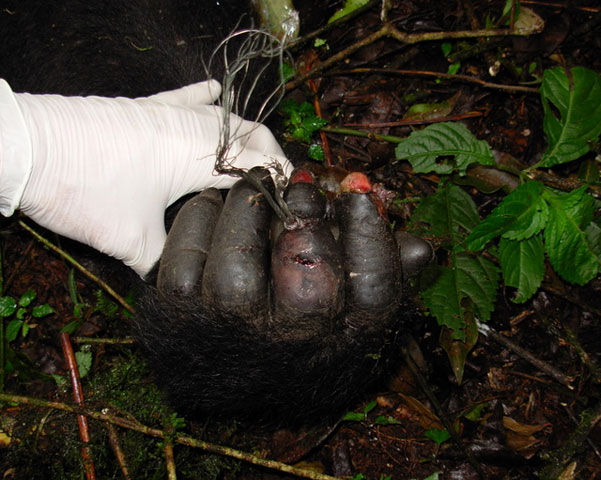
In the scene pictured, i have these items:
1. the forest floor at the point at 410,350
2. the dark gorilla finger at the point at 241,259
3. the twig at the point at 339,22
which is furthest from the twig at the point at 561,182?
the dark gorilla finger at the point at 241,259

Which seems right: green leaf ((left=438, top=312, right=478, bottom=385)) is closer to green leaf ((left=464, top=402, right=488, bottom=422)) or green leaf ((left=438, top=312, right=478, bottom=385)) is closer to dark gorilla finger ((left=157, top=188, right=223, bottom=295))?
green leaf ((left=464, top=402, right=488, bottom=422))

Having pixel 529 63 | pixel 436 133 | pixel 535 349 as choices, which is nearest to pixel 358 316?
pixel 436 133

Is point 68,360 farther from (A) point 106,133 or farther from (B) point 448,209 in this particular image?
(B) point 448,209

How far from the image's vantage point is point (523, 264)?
5.68ft

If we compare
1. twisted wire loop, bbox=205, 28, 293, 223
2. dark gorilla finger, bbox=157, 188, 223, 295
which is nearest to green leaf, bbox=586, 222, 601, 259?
twisted wire loop, bbox=205, 28, 293, 223

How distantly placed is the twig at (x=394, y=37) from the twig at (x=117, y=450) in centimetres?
149

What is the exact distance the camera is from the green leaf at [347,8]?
2.26m

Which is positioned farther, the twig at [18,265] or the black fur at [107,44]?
the twig at [18,265]

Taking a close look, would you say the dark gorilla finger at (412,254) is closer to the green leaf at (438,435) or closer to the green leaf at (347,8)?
the green leaf at (438,435)

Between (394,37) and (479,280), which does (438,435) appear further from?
(394,37)

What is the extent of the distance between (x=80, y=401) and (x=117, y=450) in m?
0.25

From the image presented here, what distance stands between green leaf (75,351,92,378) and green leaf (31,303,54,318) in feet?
0.69

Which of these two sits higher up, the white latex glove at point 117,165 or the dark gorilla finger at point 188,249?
the white latex glove at point 117,165

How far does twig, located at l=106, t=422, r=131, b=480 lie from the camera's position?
61.0 inches
